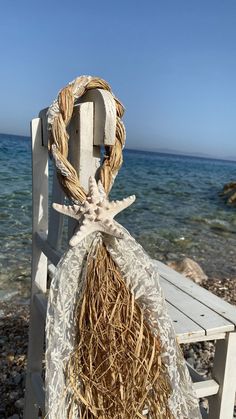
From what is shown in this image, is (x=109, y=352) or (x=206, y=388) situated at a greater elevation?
(x=109, y=352)

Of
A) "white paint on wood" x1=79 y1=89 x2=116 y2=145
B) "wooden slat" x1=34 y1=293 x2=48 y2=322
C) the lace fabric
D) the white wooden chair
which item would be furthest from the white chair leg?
"white paint on wood" x1=79 y1=89 x2=116 y2=145

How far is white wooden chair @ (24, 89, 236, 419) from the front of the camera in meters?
1.28

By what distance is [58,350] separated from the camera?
1.13 m

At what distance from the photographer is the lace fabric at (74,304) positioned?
1.12 m

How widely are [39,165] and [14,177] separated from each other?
12928 mm

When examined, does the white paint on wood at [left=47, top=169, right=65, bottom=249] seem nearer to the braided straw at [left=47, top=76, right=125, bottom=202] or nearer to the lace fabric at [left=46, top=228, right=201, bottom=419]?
the braided straw at [left=47, top=76, right=125, bottom=202]

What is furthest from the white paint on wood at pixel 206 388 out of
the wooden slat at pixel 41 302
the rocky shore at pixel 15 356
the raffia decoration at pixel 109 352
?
the rocky shore at pixel 15 356

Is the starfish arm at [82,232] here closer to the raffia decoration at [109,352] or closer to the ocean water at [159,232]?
the raffia decoration at [109,352]

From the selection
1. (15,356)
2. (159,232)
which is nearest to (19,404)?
(15,356)

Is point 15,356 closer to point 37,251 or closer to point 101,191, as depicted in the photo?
point 37,251

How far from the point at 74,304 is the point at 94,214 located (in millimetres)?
265

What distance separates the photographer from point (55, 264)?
1.55 metres

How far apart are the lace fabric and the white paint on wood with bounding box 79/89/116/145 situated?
0.30 m

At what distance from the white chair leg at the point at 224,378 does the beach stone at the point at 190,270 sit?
3289mm
